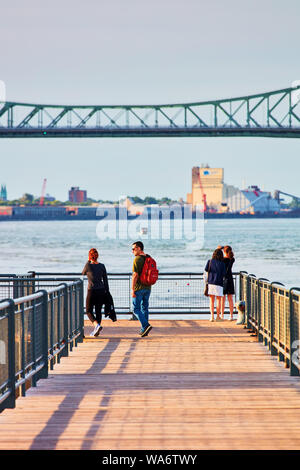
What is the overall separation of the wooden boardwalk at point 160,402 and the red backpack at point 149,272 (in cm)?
112

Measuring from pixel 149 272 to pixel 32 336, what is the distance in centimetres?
407

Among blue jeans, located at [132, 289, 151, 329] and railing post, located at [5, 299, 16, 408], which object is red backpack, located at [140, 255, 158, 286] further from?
railing post, located at [5, 299, 16, 408]

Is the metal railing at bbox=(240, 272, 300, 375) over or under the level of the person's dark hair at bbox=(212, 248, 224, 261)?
under

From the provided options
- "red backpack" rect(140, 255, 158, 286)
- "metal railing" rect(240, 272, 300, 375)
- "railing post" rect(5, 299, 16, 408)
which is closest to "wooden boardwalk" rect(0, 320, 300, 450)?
"railing post" rect(5, 299, 16, 408)

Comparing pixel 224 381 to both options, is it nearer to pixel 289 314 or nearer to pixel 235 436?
pixel 289 314

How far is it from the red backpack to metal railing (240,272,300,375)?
1.64 metres

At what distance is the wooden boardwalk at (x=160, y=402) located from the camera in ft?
18.4

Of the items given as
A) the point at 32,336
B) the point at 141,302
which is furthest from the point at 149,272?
the point at 32,336

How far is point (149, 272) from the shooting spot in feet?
38.0

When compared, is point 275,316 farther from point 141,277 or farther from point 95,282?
point 95,282

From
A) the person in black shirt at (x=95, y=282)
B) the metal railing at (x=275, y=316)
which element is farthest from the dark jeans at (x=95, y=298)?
the metal railing at (x=275, y=316)

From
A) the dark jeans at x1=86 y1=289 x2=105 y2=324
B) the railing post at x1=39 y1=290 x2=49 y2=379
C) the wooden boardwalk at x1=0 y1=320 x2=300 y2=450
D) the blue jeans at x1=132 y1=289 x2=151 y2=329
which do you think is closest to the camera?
the wooden boardwalk at x1=0 y1=320 x2=300 y2=450

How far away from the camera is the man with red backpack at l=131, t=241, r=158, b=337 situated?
37.9ft

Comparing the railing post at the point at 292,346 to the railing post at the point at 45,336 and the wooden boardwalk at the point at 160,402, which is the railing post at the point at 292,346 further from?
the railing post at the point at 45,336
